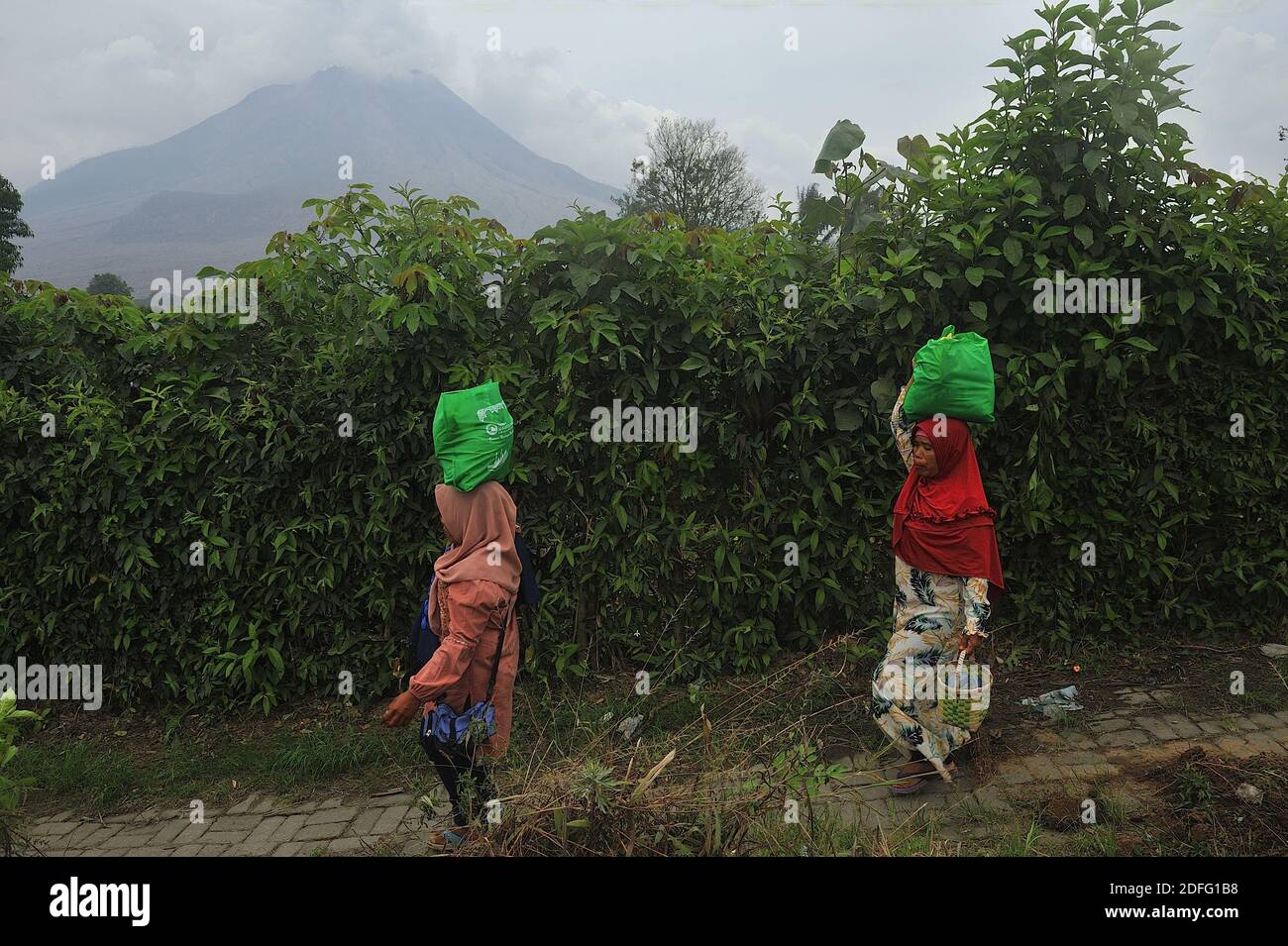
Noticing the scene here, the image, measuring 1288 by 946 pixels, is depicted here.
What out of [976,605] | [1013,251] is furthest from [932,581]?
[1013,251]

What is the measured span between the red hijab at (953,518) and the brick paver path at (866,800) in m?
0.94

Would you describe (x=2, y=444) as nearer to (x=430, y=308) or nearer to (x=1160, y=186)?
(x=430, y=308)

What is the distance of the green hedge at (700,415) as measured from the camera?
4496 mm

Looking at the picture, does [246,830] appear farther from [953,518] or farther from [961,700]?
[953,518]

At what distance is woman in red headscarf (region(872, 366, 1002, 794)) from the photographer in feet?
12.0

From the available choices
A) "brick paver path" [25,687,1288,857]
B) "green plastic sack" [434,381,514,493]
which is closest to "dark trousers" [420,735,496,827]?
"brick paver path" [25,687,1288,857]

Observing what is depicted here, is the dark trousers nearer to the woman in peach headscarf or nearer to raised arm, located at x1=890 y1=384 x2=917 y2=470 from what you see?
the woman in peach headscarf

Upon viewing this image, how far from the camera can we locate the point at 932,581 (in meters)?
3.77

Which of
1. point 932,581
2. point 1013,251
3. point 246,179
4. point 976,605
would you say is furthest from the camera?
point 246,179

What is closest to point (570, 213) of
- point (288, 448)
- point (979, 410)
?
point (288, 448)

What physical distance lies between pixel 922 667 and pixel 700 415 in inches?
68.2

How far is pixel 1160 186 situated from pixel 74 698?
7.00 metres

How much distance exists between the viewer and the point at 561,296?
14.6ft

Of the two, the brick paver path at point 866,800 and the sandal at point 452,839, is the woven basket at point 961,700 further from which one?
Answer: the sandal at point 452,839
